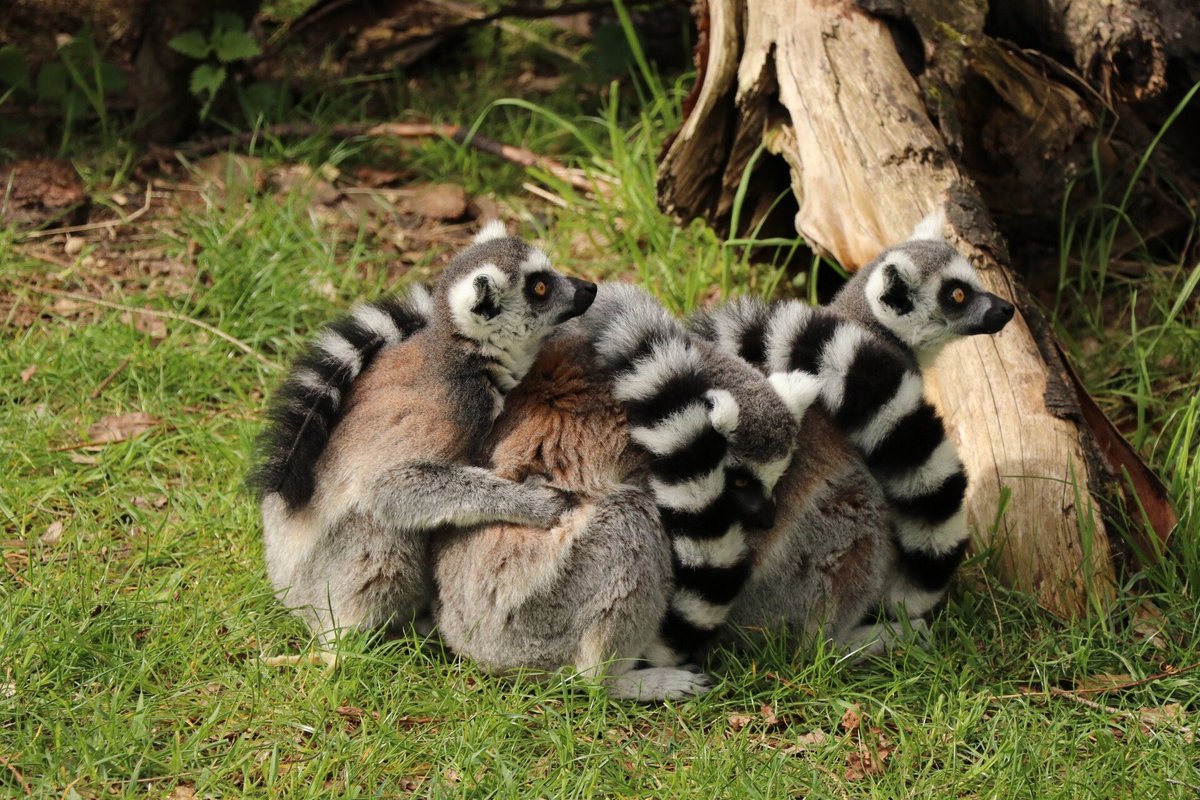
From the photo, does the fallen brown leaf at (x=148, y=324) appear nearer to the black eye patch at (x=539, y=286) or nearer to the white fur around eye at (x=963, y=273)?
the black eye patch at (x=539, y=286)

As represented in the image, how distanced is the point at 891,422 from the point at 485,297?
55.7 inches

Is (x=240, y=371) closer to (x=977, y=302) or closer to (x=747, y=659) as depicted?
(x=747, y=659)

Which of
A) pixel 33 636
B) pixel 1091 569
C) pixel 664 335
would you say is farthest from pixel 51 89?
pixel 1091 569

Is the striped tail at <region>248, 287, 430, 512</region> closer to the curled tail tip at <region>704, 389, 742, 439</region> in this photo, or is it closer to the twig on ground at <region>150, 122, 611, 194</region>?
the curled tail tip at <region>704, 389, 742, 439</region>

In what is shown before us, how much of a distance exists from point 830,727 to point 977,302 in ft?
5.15

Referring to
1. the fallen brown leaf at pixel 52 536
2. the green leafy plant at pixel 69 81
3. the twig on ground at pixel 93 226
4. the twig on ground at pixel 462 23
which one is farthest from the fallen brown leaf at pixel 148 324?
the twig on ground at pixel 462 23

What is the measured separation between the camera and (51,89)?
6.65m

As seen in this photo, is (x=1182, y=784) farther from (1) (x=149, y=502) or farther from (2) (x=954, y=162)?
(1) (x=149, y=502)

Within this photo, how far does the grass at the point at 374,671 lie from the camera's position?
3.46 m

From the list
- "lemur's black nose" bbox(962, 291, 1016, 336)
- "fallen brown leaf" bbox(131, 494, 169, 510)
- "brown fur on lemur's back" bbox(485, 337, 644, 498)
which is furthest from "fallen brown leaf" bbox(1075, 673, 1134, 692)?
"fallen brown leaf" bbox(131, 494, 169, 510)

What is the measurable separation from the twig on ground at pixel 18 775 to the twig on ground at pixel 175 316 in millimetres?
2488

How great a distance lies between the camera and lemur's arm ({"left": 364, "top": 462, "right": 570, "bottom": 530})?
3742 millimetres

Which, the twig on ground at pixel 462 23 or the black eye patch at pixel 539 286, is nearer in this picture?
the black eye patch at pixel 539 286

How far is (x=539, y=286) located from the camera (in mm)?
3977
